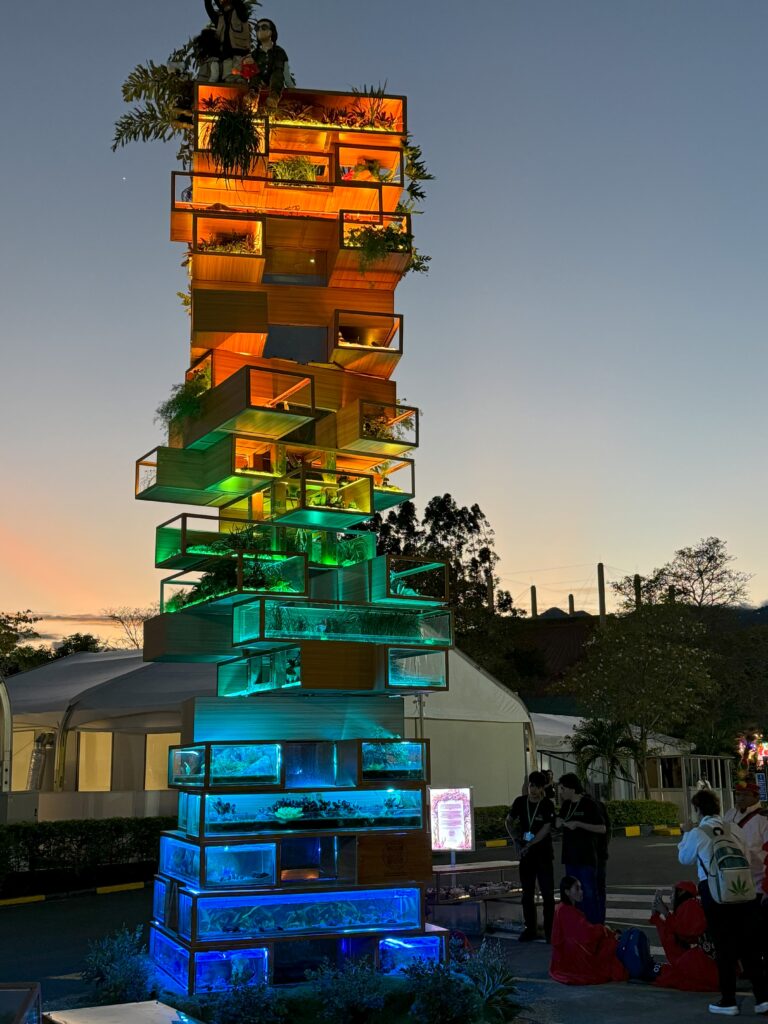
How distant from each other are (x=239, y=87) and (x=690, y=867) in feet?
47.5

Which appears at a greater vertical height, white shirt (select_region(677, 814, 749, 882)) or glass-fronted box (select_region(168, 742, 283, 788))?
glass-fronted box (select_region(168, 742, 283, 788))

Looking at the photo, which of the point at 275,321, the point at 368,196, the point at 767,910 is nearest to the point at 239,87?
the point at 368,196

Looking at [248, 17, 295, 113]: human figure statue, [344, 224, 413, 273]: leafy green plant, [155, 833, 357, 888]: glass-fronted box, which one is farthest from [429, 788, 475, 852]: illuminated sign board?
[248, 17, 295, 113]: human figure statue

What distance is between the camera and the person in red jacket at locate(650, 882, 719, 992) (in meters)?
8.87

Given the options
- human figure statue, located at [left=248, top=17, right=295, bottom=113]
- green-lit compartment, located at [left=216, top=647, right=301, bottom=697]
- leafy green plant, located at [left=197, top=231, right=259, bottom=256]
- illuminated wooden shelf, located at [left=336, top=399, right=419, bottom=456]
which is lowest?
green-lit compartment, located at [left=216, top=647, right=301, bottom=697]

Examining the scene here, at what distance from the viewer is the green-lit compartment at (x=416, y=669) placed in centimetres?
946

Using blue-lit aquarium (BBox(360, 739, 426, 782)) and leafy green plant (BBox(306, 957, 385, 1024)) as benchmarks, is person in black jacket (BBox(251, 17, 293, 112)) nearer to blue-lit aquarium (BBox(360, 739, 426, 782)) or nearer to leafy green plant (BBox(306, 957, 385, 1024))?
blue-lit aquarium (BBox(360, 739, 426, 782))

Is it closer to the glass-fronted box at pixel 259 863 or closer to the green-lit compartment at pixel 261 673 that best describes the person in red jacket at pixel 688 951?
the glass-fronted box at pixel 259 863

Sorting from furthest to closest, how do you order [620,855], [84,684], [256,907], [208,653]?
[84,684] < [620,855] < [208,653] < [256,907]

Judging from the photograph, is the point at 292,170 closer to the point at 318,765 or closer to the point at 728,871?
the point at 318,765

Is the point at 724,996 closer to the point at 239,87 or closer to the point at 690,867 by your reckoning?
the point at 239,87

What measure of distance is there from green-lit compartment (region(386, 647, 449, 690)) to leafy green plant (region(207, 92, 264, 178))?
184 inches

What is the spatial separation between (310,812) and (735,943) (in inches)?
130

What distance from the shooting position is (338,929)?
8.71 metres
